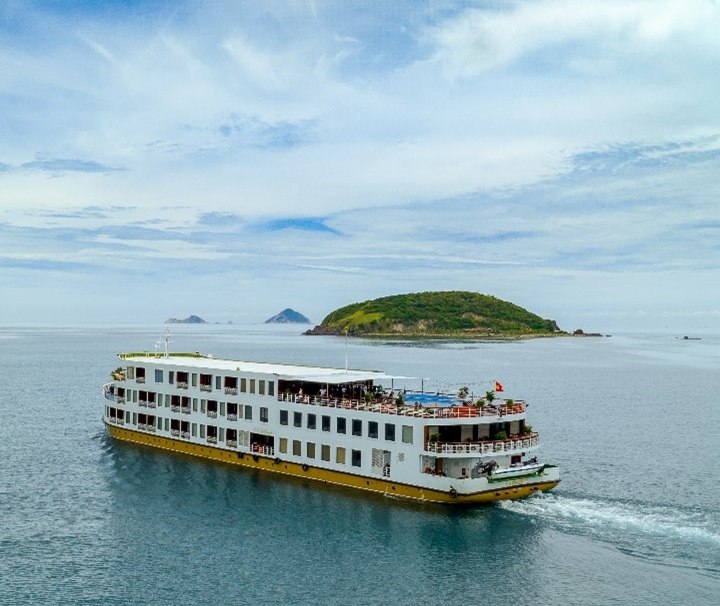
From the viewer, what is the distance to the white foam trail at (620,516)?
4669 centimetres

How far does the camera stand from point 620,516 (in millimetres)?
49812

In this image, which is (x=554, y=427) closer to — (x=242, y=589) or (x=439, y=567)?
(x=439, y=567)

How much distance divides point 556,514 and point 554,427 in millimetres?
38719

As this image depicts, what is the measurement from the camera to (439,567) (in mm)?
41938

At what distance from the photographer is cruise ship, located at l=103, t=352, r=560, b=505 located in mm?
52375

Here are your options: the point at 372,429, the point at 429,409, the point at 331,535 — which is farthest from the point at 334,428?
the point at 331,535

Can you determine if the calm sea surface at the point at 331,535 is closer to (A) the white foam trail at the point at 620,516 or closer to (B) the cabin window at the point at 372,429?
(A) the white foam trail at the point at 620,516

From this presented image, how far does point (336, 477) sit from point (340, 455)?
Result: 1729 millimetres

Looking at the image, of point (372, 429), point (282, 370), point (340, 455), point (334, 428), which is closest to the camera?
point (372, 429)

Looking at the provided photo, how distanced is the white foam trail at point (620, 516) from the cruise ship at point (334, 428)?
5.57 ft

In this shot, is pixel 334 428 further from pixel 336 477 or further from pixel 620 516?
pixel 620 516

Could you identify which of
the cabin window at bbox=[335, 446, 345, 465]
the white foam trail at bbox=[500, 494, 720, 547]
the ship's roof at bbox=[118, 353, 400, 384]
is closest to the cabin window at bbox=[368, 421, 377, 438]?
the cabin window at bbox=[335, 446, 345, 465]

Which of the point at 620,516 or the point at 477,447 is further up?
the point at 477,447


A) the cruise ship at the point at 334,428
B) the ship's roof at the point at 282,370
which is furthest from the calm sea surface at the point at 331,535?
the ship's roof at the point at 282,370
